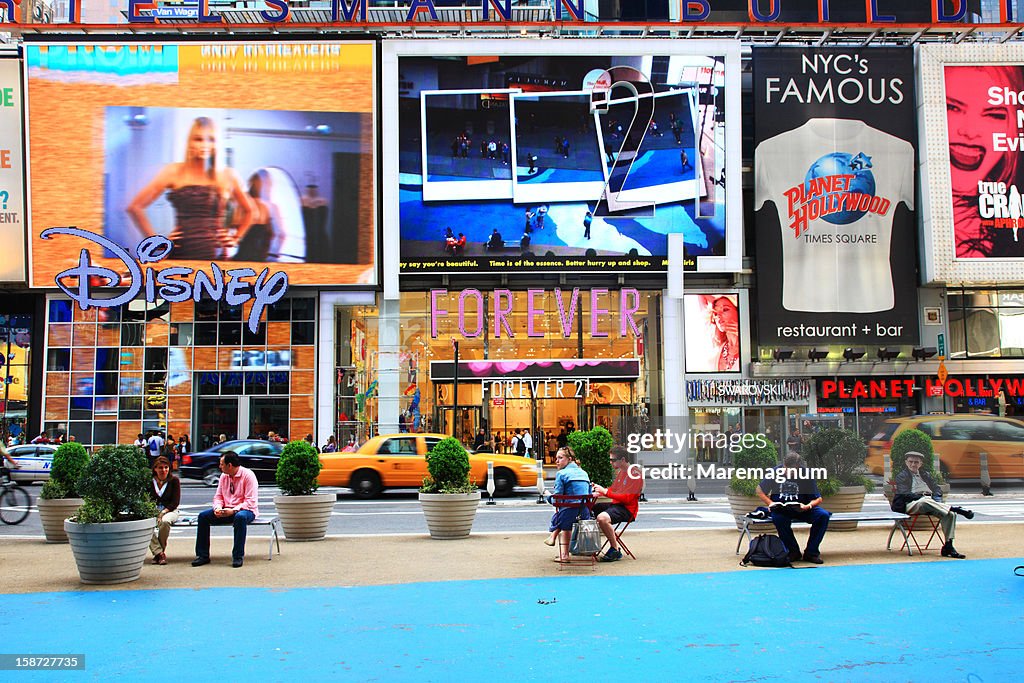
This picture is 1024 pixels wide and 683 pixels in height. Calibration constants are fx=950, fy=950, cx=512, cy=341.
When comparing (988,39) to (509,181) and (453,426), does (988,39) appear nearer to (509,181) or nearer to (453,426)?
(509,181)

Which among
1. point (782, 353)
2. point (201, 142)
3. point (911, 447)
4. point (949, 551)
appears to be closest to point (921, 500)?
point (949, 551)

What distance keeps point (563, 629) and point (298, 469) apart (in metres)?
7.19

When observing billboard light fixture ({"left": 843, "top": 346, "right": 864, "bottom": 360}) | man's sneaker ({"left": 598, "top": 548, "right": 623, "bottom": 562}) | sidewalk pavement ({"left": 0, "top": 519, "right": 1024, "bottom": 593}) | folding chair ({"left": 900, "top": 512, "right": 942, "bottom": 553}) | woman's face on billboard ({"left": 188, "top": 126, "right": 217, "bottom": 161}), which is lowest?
sidewalk pavement ({"left": 0, "top": 519, "right": 1024, "bottom": 593})

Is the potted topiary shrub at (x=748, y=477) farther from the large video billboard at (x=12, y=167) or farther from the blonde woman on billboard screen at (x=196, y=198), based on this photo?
the large video billboard at (x=12, y=167)

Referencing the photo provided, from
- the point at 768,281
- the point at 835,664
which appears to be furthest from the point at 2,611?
the point at 768,281

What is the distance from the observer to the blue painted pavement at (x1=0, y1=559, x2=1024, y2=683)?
22.5 feet

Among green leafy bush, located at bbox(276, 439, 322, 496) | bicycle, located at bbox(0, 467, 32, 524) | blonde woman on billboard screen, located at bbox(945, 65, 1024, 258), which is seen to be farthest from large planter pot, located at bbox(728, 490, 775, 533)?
blonde woman on billboard screen, located at bbox(945, 65, 1024, 258)

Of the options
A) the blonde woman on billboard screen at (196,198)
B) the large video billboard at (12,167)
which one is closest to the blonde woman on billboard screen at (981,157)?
the blonde woman on billboard screen at (196,198)

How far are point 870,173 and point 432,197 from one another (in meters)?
18.0

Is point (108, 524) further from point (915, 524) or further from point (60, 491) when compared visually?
point (915, 524)

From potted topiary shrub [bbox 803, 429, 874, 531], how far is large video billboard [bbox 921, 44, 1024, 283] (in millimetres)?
26729

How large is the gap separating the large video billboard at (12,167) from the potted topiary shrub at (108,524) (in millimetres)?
31238

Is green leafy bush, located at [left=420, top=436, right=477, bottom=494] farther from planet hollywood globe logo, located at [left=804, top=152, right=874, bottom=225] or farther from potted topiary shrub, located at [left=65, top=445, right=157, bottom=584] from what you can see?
planet hollywood globe logo, located at [left=804, top=152, right=874, bottom=225]

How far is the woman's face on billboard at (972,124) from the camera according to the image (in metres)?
38.8
